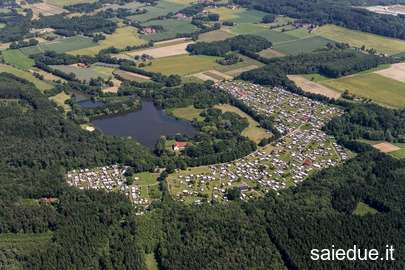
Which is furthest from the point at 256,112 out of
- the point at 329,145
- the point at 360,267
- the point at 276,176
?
the point at 360,267

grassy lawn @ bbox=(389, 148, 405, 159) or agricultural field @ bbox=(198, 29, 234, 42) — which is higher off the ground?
agricultural field @ bbox=(198, 29, 234, 42)

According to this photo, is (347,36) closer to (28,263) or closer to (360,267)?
(360,267)

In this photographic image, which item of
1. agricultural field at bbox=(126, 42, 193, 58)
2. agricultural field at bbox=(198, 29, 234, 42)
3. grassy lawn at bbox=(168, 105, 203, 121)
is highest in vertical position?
agricultural field at bbox=(198, 29, 234, 42)

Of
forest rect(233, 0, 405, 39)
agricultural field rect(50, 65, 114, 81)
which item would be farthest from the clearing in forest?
agricultural field rect(50, 65, 114, 81)

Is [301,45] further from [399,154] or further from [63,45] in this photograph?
[63,45]

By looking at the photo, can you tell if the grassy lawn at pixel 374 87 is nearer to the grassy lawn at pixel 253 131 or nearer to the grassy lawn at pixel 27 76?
the grassy lawn at pixel 253 131

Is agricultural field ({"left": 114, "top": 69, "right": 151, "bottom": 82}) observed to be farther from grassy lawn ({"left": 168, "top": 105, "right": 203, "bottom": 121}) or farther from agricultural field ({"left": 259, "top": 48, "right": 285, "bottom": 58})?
agricultural field ({"left": 259, "top": 48, "right": 285, "bottom": 58})
